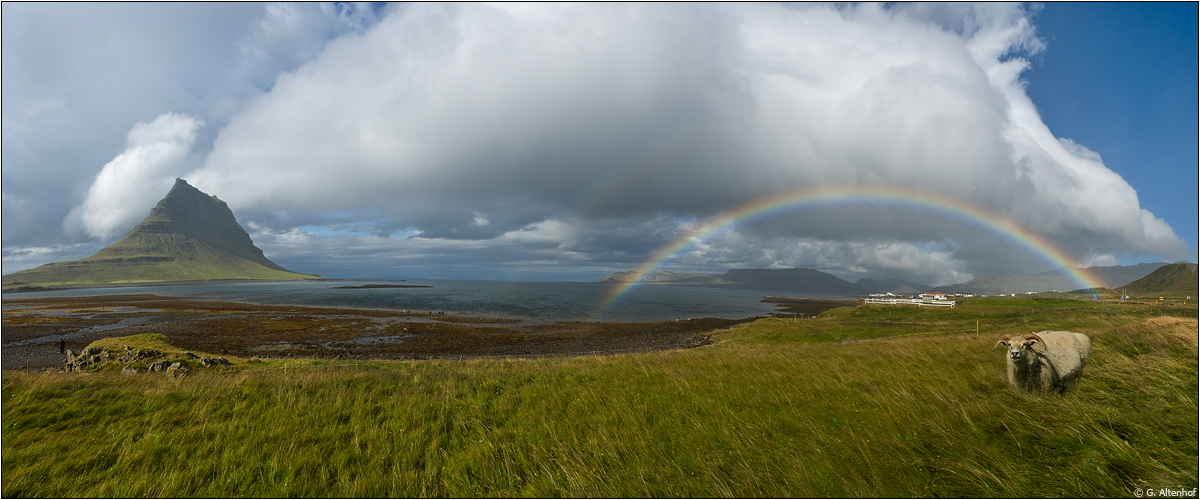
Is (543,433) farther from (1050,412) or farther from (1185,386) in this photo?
(1185,386)

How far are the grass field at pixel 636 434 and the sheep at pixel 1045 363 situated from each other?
1.67 feet

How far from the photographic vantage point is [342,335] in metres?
48.7

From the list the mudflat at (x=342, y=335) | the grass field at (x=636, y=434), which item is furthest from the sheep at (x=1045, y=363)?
the mudflat at (x=342, y=335)

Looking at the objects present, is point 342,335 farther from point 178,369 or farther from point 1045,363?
point 1045,363

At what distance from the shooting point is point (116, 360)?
1905 centimetres

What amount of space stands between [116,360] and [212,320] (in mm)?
53250

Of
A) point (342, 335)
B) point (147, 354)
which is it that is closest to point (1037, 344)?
point (147, 354)

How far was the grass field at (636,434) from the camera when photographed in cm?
526

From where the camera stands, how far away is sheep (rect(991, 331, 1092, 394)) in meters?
7.74

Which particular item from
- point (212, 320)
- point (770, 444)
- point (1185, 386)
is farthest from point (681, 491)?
point (212, 320)

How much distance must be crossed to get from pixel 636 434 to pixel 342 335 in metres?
51.5

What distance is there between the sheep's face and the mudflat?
31.7 m

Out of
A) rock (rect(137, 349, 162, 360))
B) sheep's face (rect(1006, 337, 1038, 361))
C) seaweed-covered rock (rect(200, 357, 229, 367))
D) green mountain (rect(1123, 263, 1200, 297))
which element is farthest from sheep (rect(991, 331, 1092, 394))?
green mountain (rect(1123, 263, 1200, 297))

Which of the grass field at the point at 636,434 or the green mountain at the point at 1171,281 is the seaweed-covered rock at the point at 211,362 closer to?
the grass field at the point at 636,434
